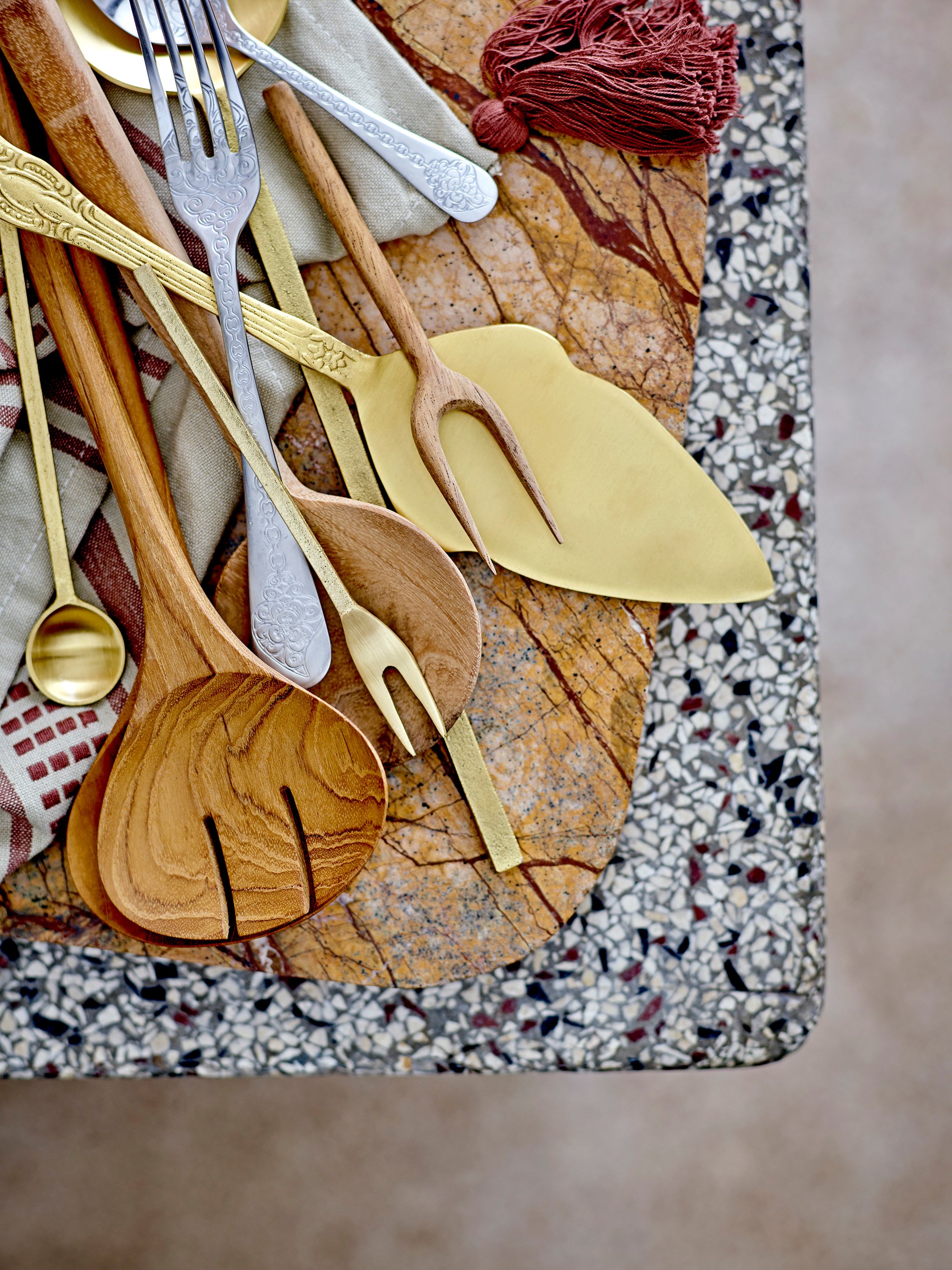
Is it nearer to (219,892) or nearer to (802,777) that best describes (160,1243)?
(219,892)

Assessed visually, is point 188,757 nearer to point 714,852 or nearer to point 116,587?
point 116,587

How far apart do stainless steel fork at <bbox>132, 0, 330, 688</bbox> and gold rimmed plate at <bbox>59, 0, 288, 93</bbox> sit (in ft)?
0.05

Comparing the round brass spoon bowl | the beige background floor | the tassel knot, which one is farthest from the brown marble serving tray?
the beige background floor

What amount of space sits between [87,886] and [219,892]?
6 cm

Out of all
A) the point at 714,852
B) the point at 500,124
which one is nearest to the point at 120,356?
the point at 500,124

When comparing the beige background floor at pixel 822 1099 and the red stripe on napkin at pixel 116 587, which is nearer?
the red stripe on napkin at pixel 116 587

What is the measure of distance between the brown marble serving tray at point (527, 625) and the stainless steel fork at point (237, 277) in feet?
0.18

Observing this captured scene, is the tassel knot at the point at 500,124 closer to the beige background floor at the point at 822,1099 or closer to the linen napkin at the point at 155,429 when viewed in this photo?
the linen napkin at the point at 155,429

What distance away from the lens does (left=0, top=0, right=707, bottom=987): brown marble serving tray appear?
1.48ft

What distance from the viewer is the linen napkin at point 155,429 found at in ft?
1.39

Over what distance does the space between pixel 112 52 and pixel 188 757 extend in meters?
0.31

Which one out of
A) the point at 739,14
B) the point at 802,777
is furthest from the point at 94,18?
the point at 802,777

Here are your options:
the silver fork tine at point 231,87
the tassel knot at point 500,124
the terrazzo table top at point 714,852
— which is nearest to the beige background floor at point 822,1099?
the terrazzo table top at point 714,852

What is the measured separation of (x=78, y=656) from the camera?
1.42ft
